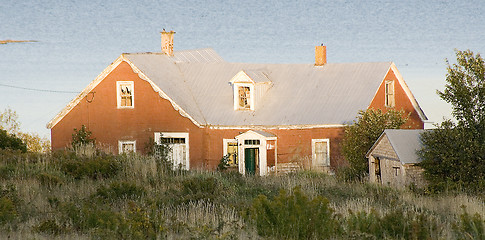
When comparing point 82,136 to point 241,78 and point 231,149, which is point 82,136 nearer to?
point 231,149

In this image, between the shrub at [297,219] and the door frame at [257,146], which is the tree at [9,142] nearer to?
the door frame at [257,146]

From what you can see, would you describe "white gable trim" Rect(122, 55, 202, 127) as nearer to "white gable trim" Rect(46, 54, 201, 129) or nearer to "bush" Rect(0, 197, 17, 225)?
"white gable trim" Rect(46, 54, 201, 129)

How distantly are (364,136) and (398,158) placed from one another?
441cm

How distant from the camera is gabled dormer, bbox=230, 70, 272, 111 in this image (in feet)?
102

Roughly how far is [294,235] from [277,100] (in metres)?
21.8

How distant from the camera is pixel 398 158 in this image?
69.5 ft

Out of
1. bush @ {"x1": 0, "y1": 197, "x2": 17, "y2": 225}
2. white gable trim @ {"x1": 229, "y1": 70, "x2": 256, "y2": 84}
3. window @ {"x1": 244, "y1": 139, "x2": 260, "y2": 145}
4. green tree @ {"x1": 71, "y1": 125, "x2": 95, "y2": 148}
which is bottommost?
bush @ {"x1": 0, "y1": 197, "x2": 17, "y2": 225}

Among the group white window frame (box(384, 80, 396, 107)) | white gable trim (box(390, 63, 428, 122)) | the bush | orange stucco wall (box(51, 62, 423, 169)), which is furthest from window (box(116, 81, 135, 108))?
the bush

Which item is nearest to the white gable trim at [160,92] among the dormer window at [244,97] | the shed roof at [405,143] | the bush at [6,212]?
the dormer window at [244,97]

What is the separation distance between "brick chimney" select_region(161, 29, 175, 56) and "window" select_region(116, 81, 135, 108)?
13.3ft

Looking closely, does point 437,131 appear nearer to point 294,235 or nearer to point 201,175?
point 201,175

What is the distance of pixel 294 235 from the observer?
988 centimetres

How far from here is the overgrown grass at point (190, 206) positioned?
10.1 metres

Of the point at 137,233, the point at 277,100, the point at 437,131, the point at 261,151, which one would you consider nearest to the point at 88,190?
the point at 137,233
